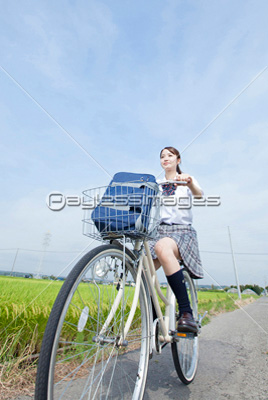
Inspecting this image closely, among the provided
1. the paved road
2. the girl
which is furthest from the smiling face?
the paved road

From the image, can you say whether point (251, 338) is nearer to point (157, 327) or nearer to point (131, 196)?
point (157, 327)

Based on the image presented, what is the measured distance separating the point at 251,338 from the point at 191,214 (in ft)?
9.15

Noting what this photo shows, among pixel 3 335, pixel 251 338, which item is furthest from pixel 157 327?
pixel 251 338

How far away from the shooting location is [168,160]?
2422mm

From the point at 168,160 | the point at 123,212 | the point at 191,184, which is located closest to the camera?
the point at 123,212

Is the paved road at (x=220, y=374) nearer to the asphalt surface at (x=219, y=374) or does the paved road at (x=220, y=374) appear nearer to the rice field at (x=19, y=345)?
the asphalt surface at (x=219, y=374)

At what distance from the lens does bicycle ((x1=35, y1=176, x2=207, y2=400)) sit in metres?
1.09

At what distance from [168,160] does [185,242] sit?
72 centimetres

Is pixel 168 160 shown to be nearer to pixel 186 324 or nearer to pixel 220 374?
pixel 186 324

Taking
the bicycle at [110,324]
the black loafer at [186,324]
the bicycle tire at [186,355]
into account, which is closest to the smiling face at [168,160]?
the bicycle at [110,324]

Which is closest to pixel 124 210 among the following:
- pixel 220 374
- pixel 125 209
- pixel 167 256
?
pixel 125 209

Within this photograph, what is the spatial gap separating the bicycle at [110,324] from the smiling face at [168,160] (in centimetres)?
81

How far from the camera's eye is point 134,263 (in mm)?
1758

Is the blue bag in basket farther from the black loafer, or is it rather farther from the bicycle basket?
the black loafer
